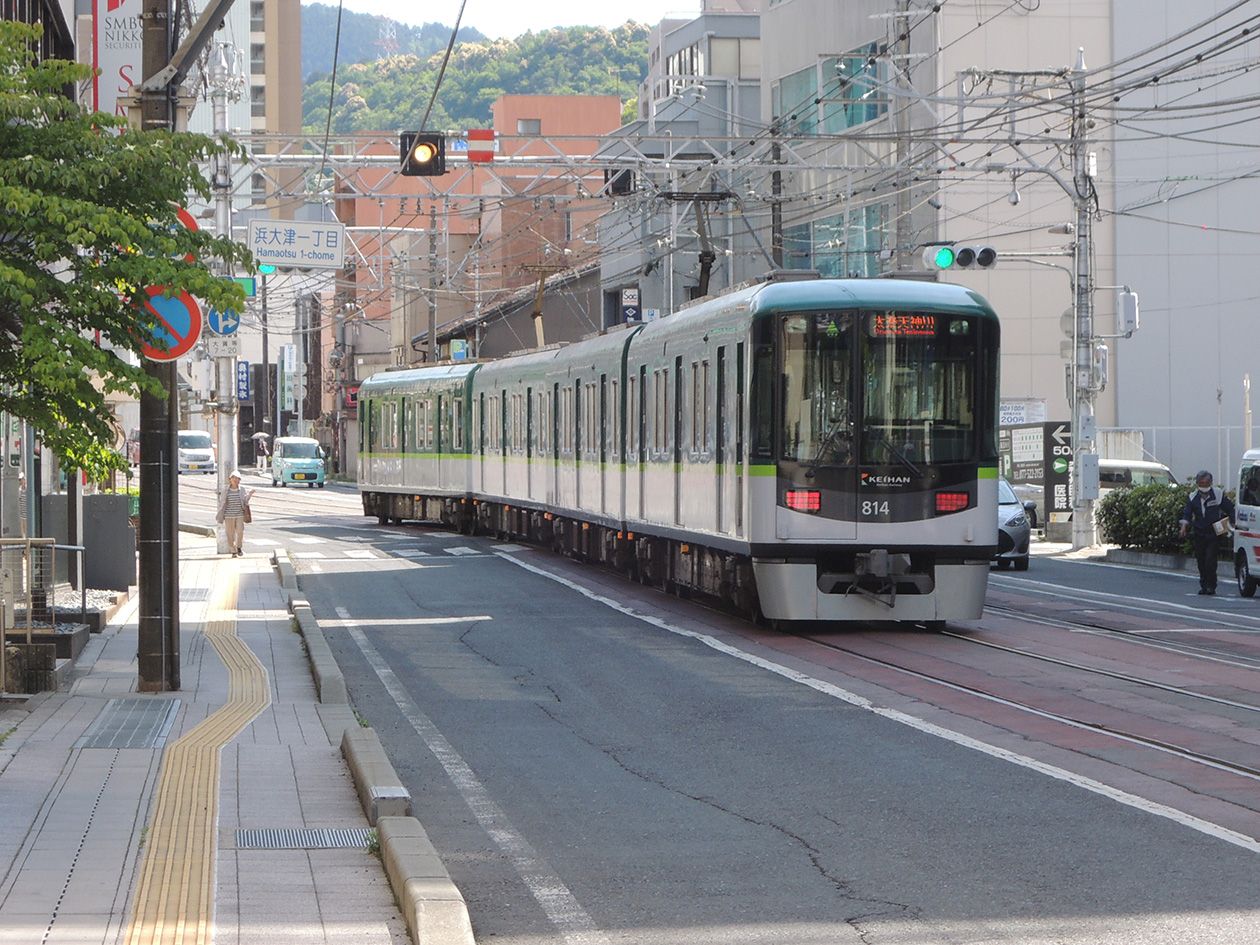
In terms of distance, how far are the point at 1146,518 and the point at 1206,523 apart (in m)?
7.21

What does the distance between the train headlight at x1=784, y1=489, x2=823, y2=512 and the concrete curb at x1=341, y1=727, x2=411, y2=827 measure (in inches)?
277

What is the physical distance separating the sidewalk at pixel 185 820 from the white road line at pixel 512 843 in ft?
2.02

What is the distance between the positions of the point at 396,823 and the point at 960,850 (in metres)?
2.54

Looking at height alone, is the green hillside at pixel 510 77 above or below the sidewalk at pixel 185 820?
above

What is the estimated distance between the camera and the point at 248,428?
13288cm

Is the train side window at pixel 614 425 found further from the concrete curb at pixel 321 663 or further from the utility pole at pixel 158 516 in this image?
the utility pole at pixel 158 516

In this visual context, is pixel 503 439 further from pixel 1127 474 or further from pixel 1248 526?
pixel 1248 526

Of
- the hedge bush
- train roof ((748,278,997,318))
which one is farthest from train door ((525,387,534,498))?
train roof ((748,278,997,318))

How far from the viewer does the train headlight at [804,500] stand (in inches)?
659

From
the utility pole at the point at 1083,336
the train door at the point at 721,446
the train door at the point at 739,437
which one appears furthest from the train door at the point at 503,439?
the train door at the point at 739,437

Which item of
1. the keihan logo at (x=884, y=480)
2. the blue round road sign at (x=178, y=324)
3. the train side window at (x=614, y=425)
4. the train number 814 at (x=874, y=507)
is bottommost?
the train number 814 at (x=874, y=507)

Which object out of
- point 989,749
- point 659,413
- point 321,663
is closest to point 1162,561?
point 659,413

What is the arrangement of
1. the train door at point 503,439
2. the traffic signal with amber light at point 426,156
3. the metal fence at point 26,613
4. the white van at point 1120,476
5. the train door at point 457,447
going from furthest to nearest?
1. the white van at point 1120,476
2. the train door at point 457,447
3. the train door at point 503,439
4. the traffic signal with amber light at point 426,156
5. the metal fence at point 26,613

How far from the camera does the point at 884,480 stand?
55.1ft
